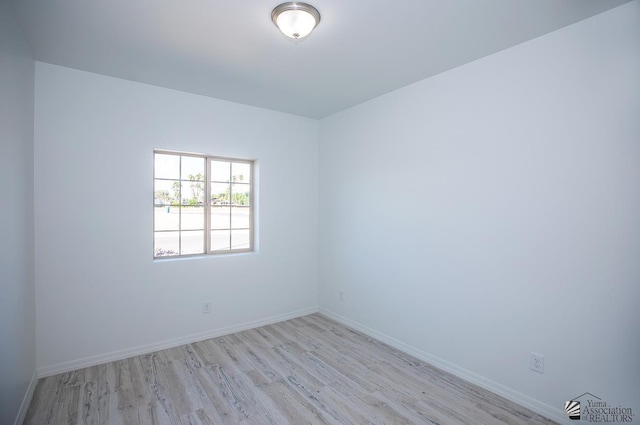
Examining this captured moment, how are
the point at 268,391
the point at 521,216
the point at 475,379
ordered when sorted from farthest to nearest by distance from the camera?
the point at 475,379 → the point at 268,391 → the point at 521,216

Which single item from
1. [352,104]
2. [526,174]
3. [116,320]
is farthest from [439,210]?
[116,320]

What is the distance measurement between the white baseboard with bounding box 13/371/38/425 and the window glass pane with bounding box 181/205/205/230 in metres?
1.71

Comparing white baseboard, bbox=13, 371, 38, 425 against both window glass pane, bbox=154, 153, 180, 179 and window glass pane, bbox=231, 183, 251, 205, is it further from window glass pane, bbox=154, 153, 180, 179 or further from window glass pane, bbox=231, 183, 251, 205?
window glass pane, bbox=231, 183, 251, 205

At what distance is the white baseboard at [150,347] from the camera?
2.70m

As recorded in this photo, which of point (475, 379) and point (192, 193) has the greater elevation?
point (192, 193)

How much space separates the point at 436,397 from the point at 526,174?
6.02 ft

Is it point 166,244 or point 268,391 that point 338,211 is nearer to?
point 166,244

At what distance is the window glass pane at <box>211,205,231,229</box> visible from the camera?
3686 mm

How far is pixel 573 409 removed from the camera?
2045 mm

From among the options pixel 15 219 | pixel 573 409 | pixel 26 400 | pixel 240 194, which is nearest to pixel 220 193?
pixel 240 194

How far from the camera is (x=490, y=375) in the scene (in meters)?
2.49

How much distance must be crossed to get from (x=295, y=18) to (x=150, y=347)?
3244mm

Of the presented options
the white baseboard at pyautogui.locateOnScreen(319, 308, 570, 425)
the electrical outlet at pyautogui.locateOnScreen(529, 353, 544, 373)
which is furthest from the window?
the electrical outlet at pyautogui.locateOnScreen(529, 353, 544, 373)

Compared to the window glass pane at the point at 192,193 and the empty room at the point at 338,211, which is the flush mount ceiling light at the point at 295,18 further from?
the window glass pane at the point at 192,193
